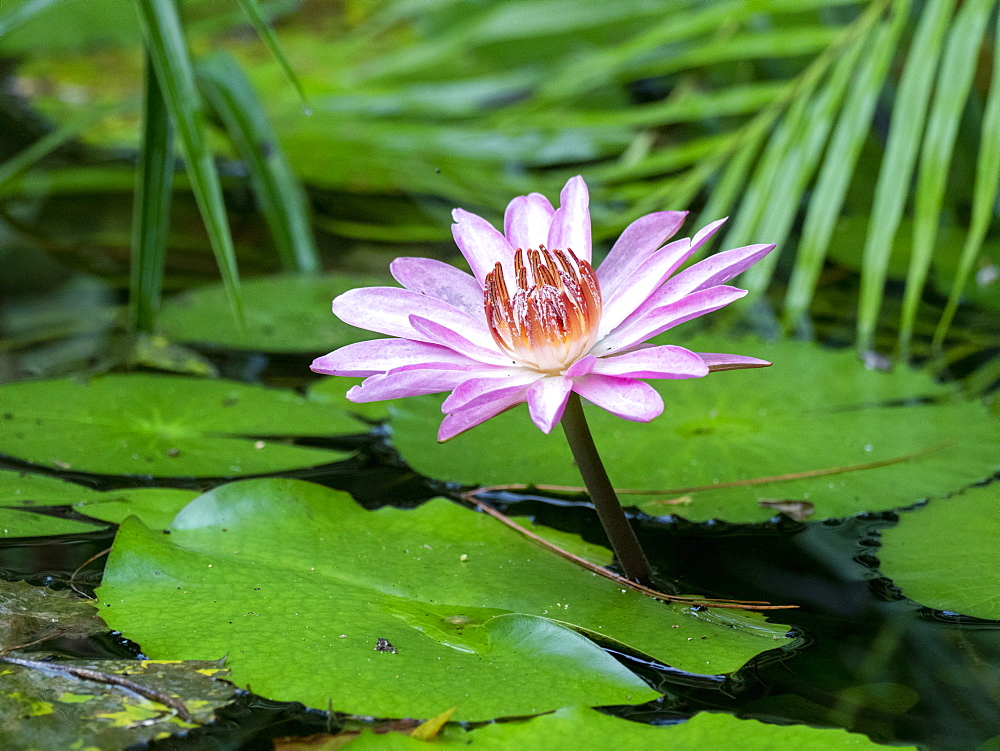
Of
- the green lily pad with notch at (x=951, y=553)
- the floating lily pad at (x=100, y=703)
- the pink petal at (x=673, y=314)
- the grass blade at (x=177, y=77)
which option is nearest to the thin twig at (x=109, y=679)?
the floating lily pad at (x=100, y=703)

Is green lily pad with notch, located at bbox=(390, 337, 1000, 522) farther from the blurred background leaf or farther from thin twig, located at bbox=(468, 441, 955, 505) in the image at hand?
the blurred background leaf

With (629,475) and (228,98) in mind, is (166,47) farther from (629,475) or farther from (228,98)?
(629,475)

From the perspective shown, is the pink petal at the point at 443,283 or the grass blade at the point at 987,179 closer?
the pink petal at the point at 443,283

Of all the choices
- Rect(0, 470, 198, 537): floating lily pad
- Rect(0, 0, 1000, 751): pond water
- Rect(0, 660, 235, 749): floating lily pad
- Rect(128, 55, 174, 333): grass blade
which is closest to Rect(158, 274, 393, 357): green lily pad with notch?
Rect(0, 0, 1000, 751): pond water

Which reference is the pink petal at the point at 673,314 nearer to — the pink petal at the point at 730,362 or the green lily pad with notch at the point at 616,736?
the pink petal at the point at 730,362

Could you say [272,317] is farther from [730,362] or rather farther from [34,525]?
[730,362]

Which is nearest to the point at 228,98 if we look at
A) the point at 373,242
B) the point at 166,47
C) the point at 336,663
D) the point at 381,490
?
the point at 373,242
